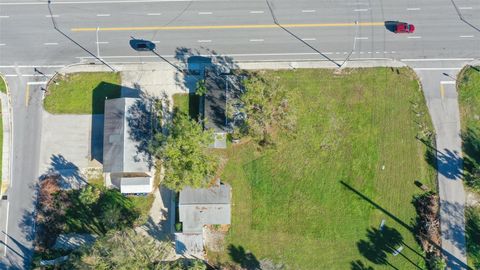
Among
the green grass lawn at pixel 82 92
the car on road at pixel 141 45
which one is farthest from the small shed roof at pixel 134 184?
the car on road at pixel 141 45

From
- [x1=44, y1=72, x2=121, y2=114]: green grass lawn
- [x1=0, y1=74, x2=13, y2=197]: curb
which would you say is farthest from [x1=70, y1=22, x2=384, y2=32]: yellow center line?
[x1=0, y1=74, x2=13, y2=197]: curb

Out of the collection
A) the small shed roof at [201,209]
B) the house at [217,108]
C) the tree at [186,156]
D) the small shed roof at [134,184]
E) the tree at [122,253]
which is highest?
the house at [217,108]

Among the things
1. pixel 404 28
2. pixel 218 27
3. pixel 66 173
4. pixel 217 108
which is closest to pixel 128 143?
pixel 66 173

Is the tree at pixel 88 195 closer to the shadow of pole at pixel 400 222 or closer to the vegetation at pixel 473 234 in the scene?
the shadow of pole at pixel 400 222

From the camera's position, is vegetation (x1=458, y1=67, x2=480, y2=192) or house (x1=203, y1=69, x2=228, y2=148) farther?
vegetation (x1=458, y1=67, x2=480, y2=192)

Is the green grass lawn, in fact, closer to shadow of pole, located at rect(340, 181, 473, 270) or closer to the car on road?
the car on road

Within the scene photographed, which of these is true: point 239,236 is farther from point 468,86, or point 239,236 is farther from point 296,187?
point 468,86
